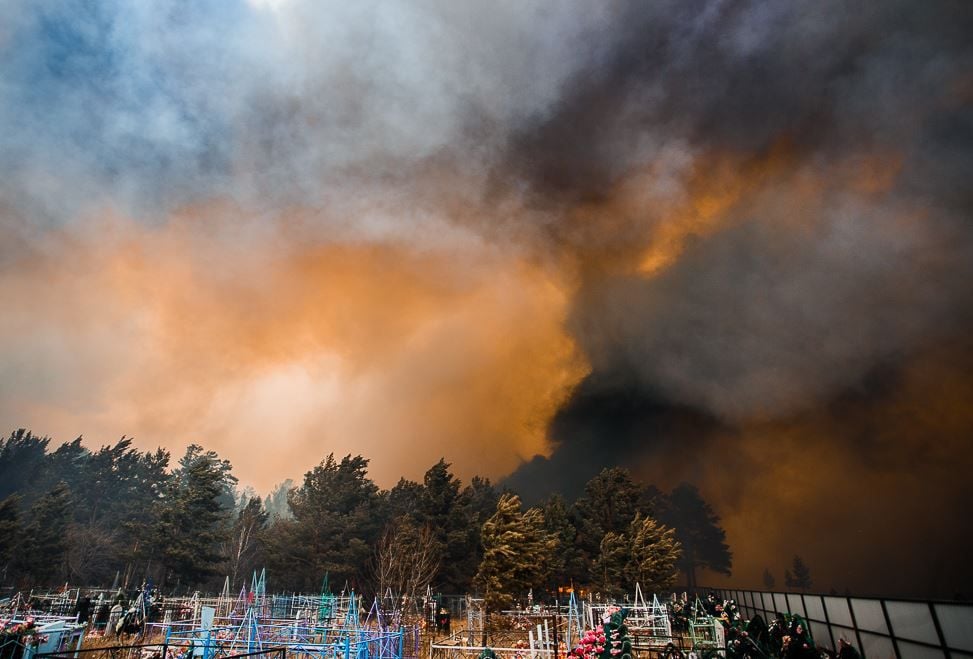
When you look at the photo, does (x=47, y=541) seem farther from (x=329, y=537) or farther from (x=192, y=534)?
(x=329, y=537)

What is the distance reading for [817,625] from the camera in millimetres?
23875

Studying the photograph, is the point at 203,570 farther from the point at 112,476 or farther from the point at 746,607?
the point at 746,607

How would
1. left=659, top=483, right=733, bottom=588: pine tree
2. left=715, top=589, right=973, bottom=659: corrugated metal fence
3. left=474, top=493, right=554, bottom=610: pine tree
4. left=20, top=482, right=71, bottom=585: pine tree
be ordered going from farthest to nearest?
left=659, top=483, right=733, bottom=588: pine tree < left=20, top=482, right=71, bottom=585: pine tree < left=474, top=493, right=554, bottom=610: pine tree < left=715, top=589, right=973, bottom=659: corrugated metal fence

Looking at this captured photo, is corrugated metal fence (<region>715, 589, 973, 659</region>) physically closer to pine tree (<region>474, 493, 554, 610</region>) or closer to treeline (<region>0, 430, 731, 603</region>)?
pine tree (<region>474, 493, 554, 610</region>)

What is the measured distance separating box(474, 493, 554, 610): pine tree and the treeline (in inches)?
4.6

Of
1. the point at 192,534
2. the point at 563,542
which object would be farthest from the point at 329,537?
the point at 563,542

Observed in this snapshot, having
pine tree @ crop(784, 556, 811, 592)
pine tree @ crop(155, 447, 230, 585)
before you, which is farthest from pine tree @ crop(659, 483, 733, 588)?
pine tree @ crop(155, 447, 230, 585)

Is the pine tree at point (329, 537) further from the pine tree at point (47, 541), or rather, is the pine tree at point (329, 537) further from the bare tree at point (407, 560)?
the pine tree at point (47, 541)

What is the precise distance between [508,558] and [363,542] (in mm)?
20384

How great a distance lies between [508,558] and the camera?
45.9m

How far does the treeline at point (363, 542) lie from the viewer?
49.3 m

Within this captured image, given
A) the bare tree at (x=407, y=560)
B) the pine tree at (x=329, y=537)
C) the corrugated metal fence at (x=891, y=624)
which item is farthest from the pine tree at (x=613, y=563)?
the corrugated metal fence at (x=891, y=624)

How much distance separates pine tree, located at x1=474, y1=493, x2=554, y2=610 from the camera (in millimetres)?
45531

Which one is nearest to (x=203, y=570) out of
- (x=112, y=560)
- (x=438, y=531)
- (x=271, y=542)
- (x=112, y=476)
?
(x=271, y=542)
